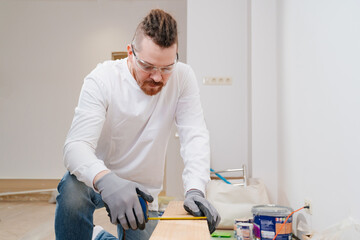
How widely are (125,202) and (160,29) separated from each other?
1.94ft

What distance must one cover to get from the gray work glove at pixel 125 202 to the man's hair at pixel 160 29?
50cm

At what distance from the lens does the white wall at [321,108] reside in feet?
5.14

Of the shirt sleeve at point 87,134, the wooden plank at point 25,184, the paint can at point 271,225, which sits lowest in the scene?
the wooden plank at point 25,184

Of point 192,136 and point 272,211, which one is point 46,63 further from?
point 192,136

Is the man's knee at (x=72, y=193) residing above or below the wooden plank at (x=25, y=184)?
above

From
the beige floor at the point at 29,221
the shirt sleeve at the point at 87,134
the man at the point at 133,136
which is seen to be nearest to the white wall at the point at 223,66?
the beige floor at the point at 29,221

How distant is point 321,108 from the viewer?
1.91 meters

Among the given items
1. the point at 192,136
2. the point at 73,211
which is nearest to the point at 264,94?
the point at 192,136

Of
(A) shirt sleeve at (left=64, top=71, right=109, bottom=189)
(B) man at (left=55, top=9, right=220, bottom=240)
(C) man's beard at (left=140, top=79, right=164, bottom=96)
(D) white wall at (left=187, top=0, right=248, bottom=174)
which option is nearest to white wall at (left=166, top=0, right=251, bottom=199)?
(D) white wall at (left=187, top=0, right=248, bottom=174)

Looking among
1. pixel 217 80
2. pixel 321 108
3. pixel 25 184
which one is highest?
pixel 217 80

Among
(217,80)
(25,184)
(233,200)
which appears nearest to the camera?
(233,200)

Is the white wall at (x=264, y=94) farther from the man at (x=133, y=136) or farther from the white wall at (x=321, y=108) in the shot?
the man at (x=133, y=136)

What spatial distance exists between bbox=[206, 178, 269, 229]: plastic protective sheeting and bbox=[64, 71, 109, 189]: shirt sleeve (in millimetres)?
1410

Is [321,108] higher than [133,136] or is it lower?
higher
